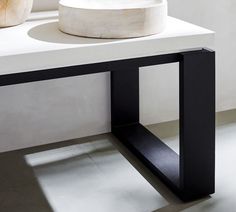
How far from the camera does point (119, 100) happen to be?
2033 millimetres

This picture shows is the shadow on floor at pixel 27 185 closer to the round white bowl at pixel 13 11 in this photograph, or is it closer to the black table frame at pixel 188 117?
the black table frame at pixel 188 117

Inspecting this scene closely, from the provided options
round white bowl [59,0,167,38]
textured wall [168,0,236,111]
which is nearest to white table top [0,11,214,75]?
round white bowl [59,0,167,38]

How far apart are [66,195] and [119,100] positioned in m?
0.54

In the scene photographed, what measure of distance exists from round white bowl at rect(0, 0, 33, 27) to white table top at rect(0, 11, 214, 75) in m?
0.02

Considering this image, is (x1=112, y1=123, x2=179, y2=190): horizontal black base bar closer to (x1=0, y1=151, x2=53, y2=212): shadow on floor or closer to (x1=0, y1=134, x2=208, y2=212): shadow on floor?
(x1=0, y1=134, x2=208, y2=212): shadow on floor

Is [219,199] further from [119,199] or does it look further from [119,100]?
[119,100]

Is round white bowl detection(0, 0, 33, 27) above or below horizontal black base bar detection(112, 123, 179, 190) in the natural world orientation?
above

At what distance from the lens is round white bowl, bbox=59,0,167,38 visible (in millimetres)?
1366

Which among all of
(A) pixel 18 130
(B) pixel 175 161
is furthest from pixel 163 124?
(A) pixel 18 130

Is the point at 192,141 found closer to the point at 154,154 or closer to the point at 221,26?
the point at 154,154

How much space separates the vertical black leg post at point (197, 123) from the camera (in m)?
1.46

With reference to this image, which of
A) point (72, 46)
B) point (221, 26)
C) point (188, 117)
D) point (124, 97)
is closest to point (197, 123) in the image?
point (188, 117)

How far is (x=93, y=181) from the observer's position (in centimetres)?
172

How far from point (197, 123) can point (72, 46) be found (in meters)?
0.47
